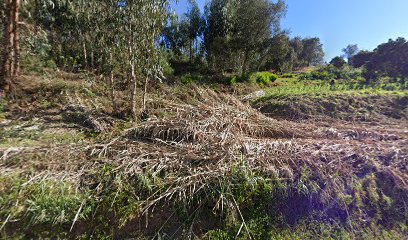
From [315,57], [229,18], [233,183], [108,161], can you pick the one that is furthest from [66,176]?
[315,57]

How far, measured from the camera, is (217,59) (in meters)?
15.5

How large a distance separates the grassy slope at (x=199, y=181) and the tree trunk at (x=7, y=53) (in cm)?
215

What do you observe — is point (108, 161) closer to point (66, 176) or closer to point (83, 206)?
point (66, 176)

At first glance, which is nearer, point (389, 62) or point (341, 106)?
point (341, 106)

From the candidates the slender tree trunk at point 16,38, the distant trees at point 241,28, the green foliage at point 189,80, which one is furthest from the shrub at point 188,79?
the slender tree trunk at point 16,38

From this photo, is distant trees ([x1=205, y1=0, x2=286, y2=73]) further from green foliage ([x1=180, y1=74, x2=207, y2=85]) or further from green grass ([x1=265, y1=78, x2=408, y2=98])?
green grass ([x1=265, y1=78, x2=408, y2=98])

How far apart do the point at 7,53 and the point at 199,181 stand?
690 cm

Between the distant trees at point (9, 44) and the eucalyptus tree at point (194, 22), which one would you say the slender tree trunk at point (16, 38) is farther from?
the eucalyptus tree at point (194, 22)

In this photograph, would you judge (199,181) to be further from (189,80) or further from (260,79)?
(260,79)

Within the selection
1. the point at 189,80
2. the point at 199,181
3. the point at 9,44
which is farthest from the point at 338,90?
the point at 9,44

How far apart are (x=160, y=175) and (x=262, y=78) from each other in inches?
517

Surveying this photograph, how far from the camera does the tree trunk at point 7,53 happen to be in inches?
232

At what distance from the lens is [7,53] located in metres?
6.05

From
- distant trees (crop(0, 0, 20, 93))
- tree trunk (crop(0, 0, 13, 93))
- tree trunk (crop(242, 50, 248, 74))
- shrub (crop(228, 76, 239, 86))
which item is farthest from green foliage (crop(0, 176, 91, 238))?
tree trunk (crop(242, 50, 248, 74))
